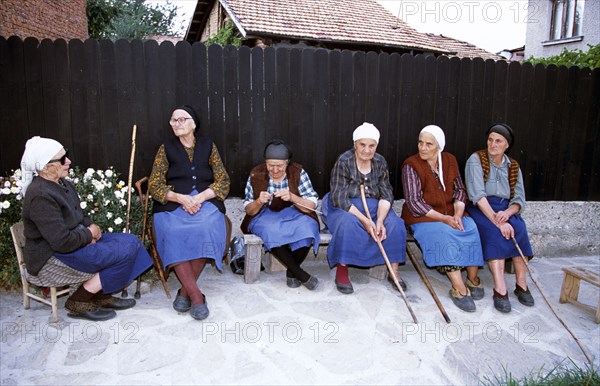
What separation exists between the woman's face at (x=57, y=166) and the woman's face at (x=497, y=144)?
365cm

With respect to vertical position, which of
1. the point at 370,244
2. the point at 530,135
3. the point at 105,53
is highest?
the point at 105,53

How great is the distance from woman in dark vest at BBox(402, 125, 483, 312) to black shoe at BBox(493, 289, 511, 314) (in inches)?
7.4

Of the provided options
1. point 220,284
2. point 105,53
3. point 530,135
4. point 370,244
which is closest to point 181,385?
point 220,284

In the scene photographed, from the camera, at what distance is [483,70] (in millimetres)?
5129

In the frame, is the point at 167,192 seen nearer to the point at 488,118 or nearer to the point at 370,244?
the point at 370,244

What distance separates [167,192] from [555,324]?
11.2 feet

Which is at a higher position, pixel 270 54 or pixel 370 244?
pixel 270 54

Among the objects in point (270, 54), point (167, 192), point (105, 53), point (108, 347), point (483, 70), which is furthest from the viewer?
point (483, 70)

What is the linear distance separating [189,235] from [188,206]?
337mm

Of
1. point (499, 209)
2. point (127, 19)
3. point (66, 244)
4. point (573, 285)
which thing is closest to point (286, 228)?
point (66, 244)

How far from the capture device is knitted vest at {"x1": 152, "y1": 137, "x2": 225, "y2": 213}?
404cm

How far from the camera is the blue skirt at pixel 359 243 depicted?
3984mm

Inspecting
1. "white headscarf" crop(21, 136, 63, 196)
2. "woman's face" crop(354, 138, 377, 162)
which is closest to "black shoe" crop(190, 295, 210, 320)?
"white headscarf" crop(21, 136, 63, 196)

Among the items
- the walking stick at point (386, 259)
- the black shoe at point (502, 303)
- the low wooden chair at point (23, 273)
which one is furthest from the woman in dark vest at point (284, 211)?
the low wooden chair at point (23, 273)
